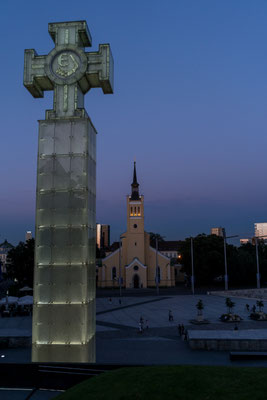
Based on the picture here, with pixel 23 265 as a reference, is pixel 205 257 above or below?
above

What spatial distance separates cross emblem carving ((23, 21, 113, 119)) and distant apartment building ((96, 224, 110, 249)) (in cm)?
14582

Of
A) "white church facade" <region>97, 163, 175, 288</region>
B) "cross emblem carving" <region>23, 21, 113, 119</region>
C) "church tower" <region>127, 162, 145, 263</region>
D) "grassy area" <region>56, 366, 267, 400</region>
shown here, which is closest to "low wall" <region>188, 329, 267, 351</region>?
"grassy area" <region>56, 366, 267, 400</region>

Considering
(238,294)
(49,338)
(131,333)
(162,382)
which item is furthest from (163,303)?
(162,382)

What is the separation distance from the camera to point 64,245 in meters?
15.0

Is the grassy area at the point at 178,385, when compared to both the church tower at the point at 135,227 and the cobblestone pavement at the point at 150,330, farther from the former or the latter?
the church tower at the point at 135,227

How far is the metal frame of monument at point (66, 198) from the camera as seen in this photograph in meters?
14.5

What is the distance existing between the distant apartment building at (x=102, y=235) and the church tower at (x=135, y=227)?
79.0m

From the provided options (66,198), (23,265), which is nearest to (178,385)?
(66,198)

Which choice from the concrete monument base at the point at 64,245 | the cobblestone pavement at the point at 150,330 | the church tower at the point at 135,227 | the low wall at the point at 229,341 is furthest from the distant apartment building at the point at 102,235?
the concrete monument base at the point at 64,245

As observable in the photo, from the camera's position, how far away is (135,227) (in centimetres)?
8275

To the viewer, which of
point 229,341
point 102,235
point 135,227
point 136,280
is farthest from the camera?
point 102,235

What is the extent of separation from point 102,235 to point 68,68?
5995 inches

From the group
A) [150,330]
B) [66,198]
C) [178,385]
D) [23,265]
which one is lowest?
[150,330]

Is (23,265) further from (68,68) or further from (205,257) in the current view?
(68,68)
